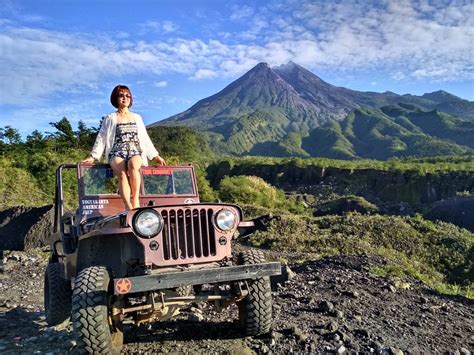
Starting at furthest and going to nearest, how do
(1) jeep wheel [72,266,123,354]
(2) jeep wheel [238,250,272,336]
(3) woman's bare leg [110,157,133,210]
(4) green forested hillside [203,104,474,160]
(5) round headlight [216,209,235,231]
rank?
1. (4) green forested hillside [203,104,474,160]
2. (3) woman's bare leg [110,157,133,210]
3. (2) jeep wheel [238,250,272,336]
4. (5) round headlight [216,209,235,231]
5. (1) jeep wheel [72,266,123,354]

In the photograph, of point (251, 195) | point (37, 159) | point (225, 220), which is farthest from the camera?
point (251, 195)

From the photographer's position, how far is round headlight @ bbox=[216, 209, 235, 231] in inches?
191

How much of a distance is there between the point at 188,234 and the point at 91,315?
117 centimetres

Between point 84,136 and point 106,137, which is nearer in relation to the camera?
point 106,137

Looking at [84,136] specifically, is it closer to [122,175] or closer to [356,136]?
[122,175]

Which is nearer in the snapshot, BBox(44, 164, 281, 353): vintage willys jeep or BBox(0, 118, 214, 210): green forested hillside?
BBox(44, 164, 281, 353): vintage willys jeep

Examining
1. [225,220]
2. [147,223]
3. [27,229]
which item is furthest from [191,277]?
[27,229]

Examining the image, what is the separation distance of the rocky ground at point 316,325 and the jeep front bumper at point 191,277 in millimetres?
806

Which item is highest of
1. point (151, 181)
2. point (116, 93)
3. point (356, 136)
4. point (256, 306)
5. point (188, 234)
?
point (356, 136)

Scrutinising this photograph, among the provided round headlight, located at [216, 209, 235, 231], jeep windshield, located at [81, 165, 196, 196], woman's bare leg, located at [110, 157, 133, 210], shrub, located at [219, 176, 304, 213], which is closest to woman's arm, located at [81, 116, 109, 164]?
woman's bare leg, located at [110, 157, 133, 210]

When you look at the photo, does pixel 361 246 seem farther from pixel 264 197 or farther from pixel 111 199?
pixel 264 197

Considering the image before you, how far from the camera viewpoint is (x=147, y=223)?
178 inches

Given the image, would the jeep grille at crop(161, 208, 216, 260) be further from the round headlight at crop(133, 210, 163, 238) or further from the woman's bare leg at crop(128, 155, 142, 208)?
the woman's bare leg at crop(128, 155, 142, 208)

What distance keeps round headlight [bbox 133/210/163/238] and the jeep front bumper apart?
1.44ft
